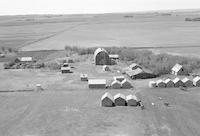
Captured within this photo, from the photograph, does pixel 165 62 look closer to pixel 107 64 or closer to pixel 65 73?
pixel 107 64

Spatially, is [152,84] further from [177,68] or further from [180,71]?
[177,68]

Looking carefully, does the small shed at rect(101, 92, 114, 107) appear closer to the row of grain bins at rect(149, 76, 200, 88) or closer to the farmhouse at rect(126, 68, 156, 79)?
the row of grain bins at rect(149, 76, 200, 88)

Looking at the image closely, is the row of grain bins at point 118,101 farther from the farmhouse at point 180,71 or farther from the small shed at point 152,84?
the farmhouse at point 180,71

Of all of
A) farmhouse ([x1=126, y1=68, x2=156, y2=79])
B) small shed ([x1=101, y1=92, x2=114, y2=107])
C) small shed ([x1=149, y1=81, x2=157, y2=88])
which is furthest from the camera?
farmhouse ([x1=126, y1=68, x2=156, y2=79])

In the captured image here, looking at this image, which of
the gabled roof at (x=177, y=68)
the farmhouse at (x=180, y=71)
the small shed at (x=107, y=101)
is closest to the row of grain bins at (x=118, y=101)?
the small shed at (x=107, y=101)

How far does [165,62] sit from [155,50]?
24990 millimetres

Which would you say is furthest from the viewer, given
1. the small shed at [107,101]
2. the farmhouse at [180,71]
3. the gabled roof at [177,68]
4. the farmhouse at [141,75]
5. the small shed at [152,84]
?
the gabled roof at [177,68]

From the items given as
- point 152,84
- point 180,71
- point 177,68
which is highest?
point 177,68

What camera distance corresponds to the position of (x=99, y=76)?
188ft

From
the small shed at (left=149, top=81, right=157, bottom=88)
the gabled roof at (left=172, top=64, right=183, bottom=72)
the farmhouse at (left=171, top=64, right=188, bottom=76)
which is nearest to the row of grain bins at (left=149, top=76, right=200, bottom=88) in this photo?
the small shed at (left=149, top=81, right=157, bottom=88)

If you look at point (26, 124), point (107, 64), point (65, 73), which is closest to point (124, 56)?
point (107, 64)

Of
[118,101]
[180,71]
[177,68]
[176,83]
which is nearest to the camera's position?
[118,101]

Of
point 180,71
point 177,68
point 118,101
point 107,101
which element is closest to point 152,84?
point 180,71

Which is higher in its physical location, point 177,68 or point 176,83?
point 177,68
